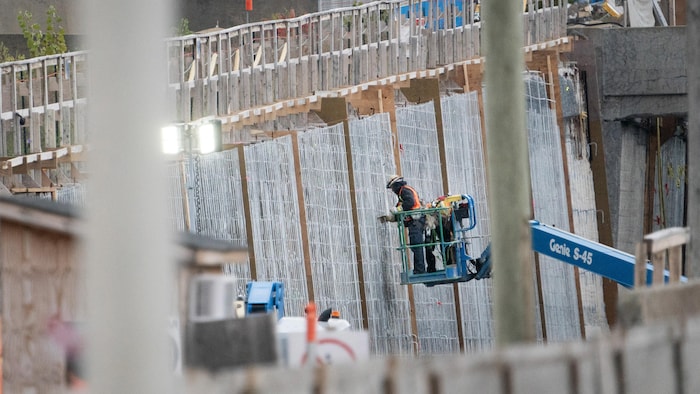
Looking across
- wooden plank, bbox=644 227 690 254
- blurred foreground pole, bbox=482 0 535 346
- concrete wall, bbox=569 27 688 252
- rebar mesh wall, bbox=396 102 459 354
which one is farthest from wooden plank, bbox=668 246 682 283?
concrete wall, bbox=569 27 688 252

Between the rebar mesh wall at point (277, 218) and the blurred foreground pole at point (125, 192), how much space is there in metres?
15.6

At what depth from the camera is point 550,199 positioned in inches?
1051

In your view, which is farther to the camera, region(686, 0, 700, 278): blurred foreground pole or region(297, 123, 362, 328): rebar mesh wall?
region(297, 123, 362, 328): rebar mesh wall

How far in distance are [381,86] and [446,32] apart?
332 centimetres

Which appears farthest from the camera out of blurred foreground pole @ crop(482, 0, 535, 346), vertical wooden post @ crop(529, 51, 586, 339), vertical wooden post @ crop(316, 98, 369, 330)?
vertical wooden post @ crop(529, 51, 586, 339)

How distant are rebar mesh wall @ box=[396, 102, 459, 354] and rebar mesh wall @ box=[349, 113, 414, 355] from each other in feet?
1.55

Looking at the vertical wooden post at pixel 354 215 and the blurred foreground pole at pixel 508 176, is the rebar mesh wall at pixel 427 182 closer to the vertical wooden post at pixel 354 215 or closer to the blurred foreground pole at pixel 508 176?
the vertical wooden post at pixel 354 215

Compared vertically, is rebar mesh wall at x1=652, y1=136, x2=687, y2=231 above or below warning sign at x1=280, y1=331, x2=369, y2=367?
above

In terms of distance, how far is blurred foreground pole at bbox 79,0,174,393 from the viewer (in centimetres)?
486

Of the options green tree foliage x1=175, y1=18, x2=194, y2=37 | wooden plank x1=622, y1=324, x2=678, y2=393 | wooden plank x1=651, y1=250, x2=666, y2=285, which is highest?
green tree foliage x1=175, y1=18, x2=194, y2=37

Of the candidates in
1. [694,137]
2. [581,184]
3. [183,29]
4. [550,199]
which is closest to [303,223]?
[550,199]

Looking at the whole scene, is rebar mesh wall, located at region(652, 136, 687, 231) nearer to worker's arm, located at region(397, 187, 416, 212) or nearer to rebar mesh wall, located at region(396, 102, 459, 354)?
rebar mesh wall, located at region(396, 102, 459, 354)

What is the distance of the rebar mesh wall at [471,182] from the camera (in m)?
24.0

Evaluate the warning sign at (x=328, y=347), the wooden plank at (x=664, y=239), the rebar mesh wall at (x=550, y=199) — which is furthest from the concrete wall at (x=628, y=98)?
the warning sign at (x=328, y=347)
